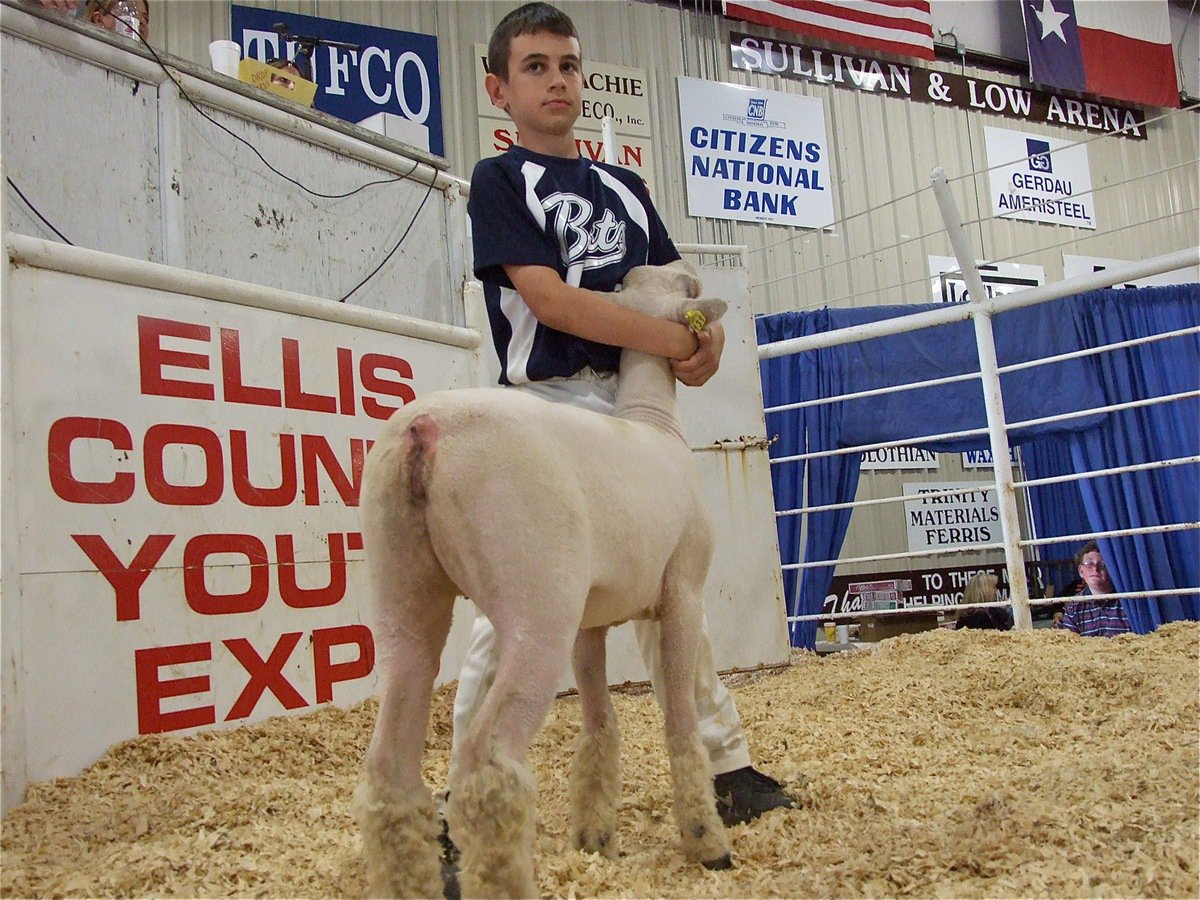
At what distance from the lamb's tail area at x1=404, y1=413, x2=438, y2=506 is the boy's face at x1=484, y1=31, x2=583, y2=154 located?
842mm

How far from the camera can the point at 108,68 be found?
9.79ft

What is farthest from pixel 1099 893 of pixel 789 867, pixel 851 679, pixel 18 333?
pixel 18 333

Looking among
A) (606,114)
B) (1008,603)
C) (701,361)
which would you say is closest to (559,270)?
(701,361)

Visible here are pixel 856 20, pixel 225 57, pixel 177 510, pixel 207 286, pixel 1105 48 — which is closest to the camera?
pixel 177 510

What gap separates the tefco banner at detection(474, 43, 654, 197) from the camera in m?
8.42

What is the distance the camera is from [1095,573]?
6.89 m

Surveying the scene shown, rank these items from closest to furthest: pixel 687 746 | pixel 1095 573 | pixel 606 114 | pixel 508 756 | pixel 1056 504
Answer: pixel 508 756, pixel 687 746, pixel 1095 573, pixel 606 114, pixel 1056 504

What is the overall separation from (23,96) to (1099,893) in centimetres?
313

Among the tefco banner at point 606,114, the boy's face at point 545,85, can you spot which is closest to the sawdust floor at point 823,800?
the boy's face at point 545,85

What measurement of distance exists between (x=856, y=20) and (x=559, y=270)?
8561mm

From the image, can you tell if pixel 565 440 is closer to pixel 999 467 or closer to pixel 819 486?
pixel 999 467

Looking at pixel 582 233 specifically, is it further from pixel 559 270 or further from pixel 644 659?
pixel 644 659

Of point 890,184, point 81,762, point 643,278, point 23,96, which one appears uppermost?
point 890,184

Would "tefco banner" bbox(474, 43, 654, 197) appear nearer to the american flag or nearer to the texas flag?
the american flag
